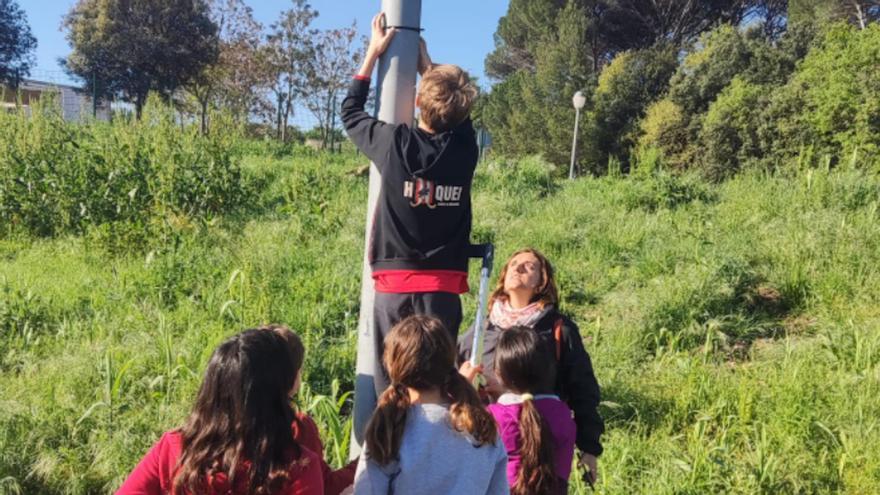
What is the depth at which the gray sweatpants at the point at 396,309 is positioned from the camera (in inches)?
87.5

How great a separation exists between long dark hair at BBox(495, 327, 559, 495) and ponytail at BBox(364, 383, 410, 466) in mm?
478

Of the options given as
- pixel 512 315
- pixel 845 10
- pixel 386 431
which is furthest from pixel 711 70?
pixel 386 431

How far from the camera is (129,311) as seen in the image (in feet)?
16.2

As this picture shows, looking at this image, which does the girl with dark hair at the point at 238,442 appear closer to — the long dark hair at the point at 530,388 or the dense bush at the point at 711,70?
the long dark hair at the point at 530,388

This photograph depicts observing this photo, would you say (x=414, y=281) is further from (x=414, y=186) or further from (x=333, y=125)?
(x=333, y=125)

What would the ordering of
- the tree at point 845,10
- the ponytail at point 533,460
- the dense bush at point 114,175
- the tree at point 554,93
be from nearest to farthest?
1. the ponytail at point 533,460
2. the dense bush at point 114,175
3. the tree at point 845,10
4. the tree at point 554,93

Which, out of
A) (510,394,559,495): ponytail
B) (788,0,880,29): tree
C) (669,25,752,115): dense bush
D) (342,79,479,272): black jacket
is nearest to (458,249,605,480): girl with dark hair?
(510,394,559,495): ponytail

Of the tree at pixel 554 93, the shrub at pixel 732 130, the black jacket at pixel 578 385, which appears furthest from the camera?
the tree at pixel 554 93

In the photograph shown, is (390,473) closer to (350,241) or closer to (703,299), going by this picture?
(703,299)

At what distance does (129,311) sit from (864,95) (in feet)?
49.1

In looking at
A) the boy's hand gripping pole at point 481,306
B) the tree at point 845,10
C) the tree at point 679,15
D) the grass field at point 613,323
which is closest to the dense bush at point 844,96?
the grass field at point 613,323

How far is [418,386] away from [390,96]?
3.22ft

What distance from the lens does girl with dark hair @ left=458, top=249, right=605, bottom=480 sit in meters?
2.33

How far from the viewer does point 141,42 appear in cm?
2477
